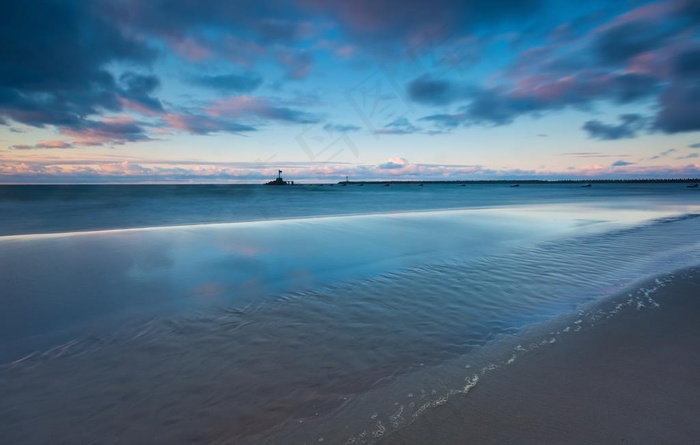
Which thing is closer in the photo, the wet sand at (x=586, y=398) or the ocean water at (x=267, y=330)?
Answer: the wet sand at (x=586, y=398)

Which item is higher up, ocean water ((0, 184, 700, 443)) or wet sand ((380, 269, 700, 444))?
wet sand ((380, 269, 700, 444))

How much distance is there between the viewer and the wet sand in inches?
93.5

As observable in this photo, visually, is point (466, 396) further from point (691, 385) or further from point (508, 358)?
point (691, 385)

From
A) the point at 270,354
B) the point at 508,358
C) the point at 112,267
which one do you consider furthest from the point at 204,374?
the point at 112,267

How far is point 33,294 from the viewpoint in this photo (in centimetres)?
571

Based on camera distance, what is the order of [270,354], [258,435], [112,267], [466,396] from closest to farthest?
[258,435]
[466,396]
[270,354]
[112,267]

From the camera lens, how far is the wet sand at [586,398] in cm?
238

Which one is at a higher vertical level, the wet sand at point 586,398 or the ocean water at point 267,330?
the wet sand at point 586,398

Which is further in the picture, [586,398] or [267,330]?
[267,330]

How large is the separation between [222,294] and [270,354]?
246 cm

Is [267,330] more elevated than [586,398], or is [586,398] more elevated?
[586,398]

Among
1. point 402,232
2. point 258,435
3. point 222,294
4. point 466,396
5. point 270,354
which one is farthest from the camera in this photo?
point 402,232

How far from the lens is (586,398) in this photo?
2734 mm

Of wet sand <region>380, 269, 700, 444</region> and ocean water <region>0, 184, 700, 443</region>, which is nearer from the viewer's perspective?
wet sand <region>380, 269, 700, 444</region>
